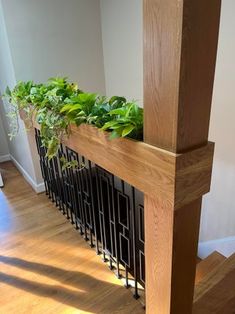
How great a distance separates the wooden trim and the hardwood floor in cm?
105

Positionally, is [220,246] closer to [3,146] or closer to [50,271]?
[50,271]

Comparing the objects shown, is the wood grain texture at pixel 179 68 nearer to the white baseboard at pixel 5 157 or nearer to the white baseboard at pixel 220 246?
the white baseboard at pixel 220 246

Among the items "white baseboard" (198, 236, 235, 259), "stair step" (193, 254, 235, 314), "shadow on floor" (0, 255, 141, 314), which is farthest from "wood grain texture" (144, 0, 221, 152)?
"white baseboard" (198, 236, 235, 259)

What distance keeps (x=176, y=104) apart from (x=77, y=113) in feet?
2.33

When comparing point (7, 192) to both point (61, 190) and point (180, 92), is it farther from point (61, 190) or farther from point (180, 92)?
point (180, 92)

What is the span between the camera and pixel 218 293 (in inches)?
55.3

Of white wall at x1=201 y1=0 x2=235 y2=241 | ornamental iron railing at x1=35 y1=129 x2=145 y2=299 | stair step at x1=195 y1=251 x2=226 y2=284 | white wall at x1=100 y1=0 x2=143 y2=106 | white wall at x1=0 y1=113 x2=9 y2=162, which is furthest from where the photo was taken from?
white wall at x1=0 y1=113 x2=9 y2=162

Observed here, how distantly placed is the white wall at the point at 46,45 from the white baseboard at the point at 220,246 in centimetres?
205

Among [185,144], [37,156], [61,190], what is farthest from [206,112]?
[37,156]

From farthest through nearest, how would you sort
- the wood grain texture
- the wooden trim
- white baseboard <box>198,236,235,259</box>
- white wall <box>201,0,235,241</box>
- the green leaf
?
white baseboard <box>198,236,235,259</box>
white wall <box>201,0,235,241</box>
the green leaf
the wooden trim
the wood grain texture

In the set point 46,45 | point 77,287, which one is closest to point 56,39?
point 46,45

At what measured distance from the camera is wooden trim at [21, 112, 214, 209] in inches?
32.7

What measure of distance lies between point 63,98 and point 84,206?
0.96 metres

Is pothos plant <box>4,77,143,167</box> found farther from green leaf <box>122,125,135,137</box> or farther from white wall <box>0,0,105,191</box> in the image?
white wall <box>0,0,105,191</box>
